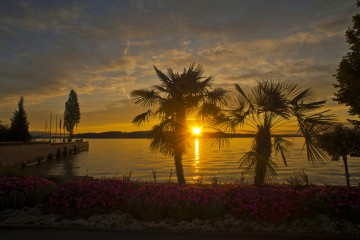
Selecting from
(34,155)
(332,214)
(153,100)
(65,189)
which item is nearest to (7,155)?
(34,155)

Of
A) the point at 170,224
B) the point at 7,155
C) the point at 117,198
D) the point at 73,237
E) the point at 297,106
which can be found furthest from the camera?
the point at 7,155

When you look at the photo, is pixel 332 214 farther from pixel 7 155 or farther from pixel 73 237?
pixel 7 155

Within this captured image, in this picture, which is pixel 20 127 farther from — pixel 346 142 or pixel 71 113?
pixel 346 142

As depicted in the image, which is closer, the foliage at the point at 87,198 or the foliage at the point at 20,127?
the foliage at the point at 87,198

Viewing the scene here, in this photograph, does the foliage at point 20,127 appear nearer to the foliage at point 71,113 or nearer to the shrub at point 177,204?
the foliage at point 71,113

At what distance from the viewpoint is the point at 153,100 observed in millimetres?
15695

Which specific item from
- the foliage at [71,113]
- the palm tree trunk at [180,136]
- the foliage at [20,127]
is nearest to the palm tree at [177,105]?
the palm tree trunk at [180,136]

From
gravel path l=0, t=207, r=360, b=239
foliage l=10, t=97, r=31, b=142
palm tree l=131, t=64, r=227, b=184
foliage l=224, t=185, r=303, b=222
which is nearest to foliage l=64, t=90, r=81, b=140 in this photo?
foliage l=10, t=97, r=31, b=142

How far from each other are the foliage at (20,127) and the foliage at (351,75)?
72582 mm

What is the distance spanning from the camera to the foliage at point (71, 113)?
112 meters

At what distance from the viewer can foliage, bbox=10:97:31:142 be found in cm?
7312

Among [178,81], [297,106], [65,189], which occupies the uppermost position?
[178,81]

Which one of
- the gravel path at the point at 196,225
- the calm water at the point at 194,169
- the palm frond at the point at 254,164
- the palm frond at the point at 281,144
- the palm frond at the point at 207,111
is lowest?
the calm water at the point at 194,169

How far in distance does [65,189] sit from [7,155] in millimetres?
32784
